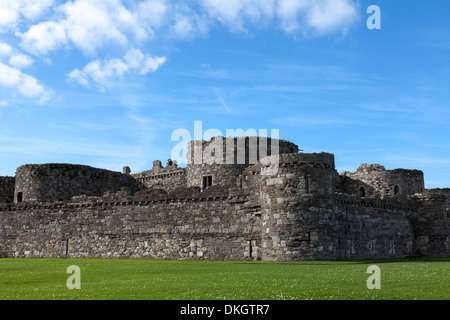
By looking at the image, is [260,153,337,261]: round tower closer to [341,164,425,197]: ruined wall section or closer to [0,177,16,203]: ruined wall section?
[341,164,425,197]: ruined wall section

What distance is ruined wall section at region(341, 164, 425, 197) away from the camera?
44.8 meters

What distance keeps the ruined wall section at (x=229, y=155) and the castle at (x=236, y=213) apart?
80 mm

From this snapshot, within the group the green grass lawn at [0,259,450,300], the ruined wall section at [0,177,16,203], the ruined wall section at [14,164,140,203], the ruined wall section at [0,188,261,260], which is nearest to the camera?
the green grass lawn at [0,259,450,300]

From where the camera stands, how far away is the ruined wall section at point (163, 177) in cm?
4934

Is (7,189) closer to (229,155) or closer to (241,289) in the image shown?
(229,155)

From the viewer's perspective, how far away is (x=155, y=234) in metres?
35.1

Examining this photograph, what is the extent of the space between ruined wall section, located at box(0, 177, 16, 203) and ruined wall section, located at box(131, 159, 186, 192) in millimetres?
11996

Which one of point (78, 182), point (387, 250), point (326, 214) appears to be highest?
point (78, 182)

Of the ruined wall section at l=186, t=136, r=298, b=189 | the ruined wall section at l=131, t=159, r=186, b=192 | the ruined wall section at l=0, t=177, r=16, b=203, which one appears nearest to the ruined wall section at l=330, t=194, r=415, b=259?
the ruined wall section at l=186, t=136, r=298, b=189

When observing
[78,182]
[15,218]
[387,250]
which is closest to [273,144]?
[387,250]

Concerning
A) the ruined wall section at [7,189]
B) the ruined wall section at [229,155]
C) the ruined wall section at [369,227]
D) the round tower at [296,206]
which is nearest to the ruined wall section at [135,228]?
the round tower at [296,206]

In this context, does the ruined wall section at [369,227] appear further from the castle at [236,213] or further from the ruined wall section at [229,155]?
the ruined wall section at [229,155]

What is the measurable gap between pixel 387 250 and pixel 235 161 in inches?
513
